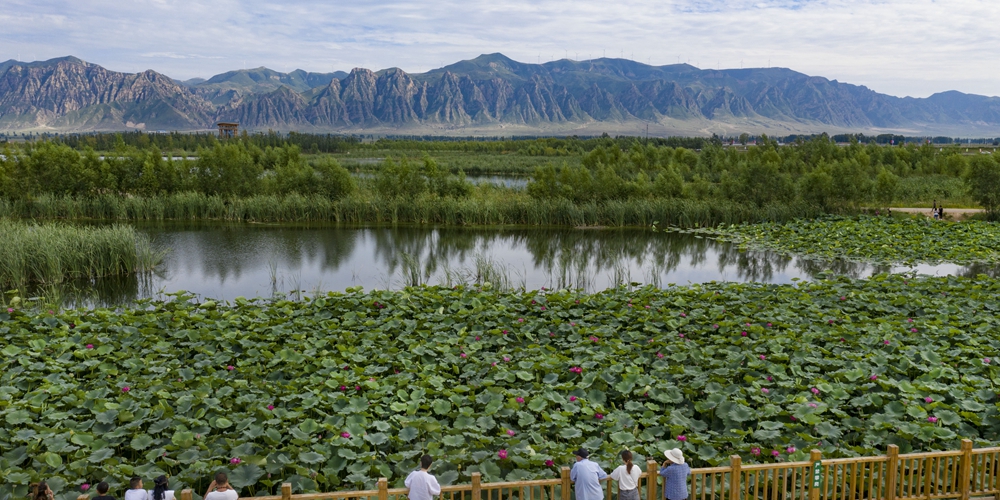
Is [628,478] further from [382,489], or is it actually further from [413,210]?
[413,210]

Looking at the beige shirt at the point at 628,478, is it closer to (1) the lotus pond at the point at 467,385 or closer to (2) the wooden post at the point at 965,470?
(1) the lotus pond at the point at 467,385

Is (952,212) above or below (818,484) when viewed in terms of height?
above

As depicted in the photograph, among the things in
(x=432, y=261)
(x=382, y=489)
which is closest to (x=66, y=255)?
(x=432, y=261)

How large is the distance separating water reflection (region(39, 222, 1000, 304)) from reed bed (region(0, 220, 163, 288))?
2.03ft

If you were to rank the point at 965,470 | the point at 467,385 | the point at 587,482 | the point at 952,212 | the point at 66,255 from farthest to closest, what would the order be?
the point at 952,212, the point at 66,255, the point at 467,385, the point at 965,470, the point at 587,482

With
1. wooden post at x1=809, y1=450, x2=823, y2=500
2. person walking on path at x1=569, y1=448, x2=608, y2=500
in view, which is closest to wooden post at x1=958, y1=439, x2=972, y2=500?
wooden post at x1=809, y1=450, x2=823, y2=500

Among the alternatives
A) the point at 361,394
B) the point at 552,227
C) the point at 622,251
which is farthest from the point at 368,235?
the point at 361,394

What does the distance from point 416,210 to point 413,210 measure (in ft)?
0.49

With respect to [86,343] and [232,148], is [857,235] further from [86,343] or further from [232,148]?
[232,148]

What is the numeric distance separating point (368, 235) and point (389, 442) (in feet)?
67.8

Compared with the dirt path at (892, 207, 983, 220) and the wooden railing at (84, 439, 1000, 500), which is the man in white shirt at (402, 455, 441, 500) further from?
the dirt path at (892, 207, 983, 220)

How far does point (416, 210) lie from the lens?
31.4 metres

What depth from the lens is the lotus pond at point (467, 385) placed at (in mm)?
7352

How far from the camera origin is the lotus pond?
735 centimetres
